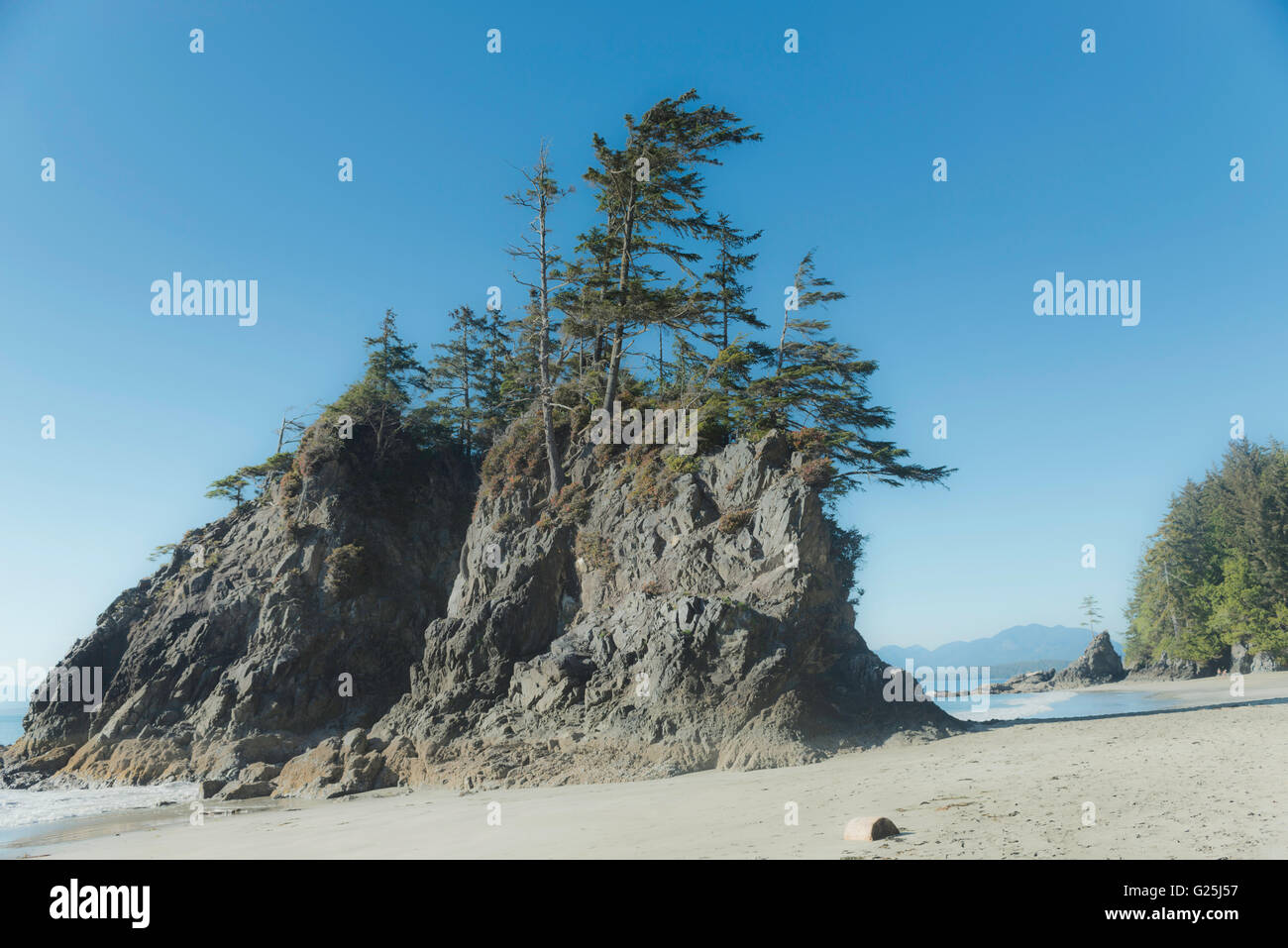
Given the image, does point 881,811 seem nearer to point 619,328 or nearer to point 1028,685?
point 619,328

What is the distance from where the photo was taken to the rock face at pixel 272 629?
25.4m

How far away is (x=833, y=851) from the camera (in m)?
8.04

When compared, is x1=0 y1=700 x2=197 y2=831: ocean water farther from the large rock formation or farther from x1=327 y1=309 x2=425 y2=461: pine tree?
x1=327 y1=309 x2=425 y2=461: pine tree

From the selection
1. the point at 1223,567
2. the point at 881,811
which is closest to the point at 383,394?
the point at 881,811

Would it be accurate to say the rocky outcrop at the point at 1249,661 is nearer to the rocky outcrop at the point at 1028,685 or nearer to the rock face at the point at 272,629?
the rocky outcrop at the point at 1028,685

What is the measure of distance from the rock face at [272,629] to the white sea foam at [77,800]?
3.50 ft

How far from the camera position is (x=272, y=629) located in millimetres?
27250

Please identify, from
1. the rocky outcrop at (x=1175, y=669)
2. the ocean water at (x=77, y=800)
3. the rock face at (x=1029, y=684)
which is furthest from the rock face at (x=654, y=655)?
the rock face at (x=1029, y=684)

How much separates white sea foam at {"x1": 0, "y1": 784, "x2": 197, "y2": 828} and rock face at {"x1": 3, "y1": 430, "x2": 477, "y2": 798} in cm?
107

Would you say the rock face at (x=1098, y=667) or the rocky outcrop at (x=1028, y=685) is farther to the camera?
the rocky outcrop at (x=1028, y=685)

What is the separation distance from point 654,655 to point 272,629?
17.1 metres

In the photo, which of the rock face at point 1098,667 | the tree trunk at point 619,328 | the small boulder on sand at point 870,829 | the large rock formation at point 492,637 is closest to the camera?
the small boulder on sand at point 870,829

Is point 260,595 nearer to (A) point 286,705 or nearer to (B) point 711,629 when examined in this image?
(A) point 286,705
